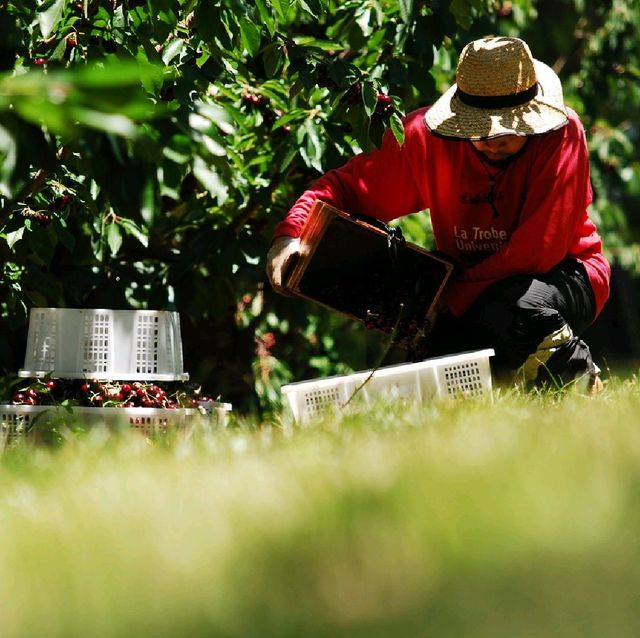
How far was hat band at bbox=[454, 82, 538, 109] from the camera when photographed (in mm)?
3760

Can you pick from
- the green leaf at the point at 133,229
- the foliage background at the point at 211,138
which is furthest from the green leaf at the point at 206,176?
the green leaf at the point at 133,229

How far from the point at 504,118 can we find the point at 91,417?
1647mm

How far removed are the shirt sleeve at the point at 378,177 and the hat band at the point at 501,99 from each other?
252 mm

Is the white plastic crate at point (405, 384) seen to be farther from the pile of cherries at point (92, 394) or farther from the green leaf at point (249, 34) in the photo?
the green leaf at point (249, 34)

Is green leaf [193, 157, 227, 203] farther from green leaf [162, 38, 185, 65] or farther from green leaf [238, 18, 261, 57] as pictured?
green leaf [162, 38, 185, 65]

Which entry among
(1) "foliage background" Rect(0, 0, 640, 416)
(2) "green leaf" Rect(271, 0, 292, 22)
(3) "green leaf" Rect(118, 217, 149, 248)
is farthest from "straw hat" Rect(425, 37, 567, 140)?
(3) "green leaf" Rect(118, 217, 149, 248)

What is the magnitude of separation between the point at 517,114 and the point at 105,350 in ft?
5.10

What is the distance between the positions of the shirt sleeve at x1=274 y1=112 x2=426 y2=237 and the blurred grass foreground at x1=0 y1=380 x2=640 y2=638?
64.6 inches

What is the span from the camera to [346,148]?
14.7ft

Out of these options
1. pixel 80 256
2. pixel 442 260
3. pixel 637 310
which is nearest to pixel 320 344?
pixel 80 256

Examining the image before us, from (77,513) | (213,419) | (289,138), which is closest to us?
(77,513)

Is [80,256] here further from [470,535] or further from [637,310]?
[637,310]

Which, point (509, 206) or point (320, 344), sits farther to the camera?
point (320, 344)

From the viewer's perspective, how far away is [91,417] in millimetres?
3516
